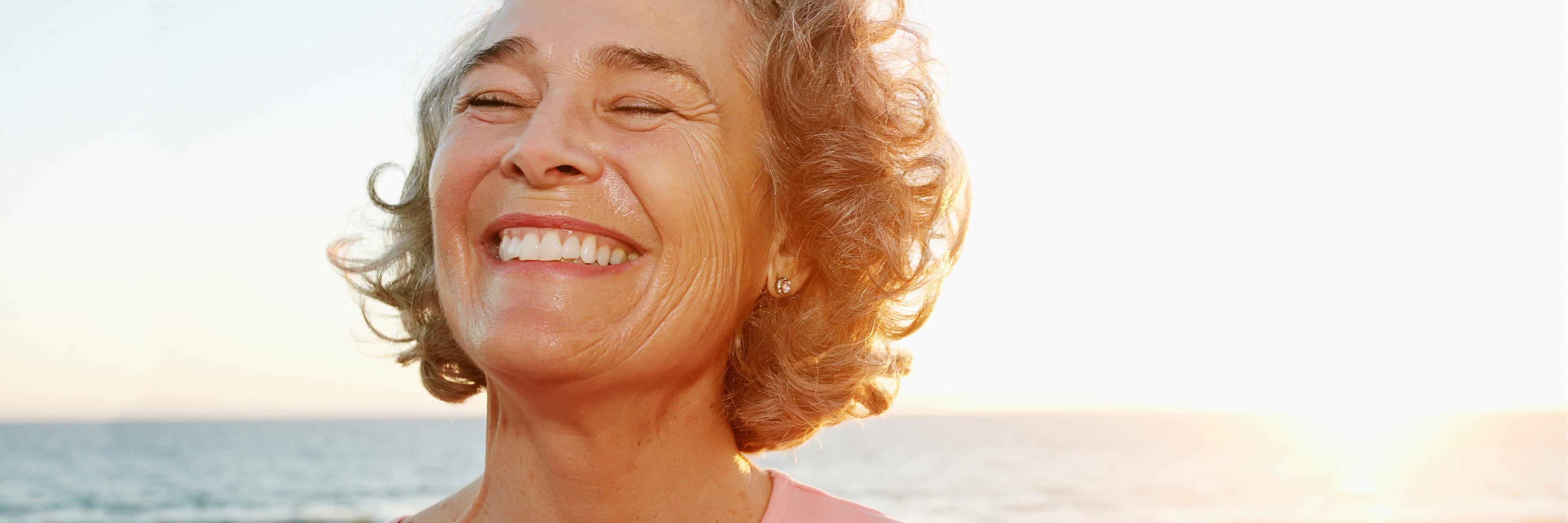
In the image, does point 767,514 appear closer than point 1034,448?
Yes

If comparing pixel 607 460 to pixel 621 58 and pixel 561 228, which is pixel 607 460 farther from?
A: pixel 621 58

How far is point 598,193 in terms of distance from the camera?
193 centimetres

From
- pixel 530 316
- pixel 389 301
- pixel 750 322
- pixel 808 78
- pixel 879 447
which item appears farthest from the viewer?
pixel 879 447

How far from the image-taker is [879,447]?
5278 cm

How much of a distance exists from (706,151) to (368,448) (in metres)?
56.4

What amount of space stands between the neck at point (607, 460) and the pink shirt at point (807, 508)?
0.05 meters

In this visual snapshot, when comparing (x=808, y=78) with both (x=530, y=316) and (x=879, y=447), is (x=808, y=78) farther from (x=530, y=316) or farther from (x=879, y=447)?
(x=879, y=447)

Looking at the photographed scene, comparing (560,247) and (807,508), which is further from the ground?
(560,247)

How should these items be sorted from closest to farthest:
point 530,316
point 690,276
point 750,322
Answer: point 530,316 < point 690,276 < point 750,322

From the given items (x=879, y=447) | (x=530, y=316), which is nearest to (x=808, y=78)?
(x=530, y=316)

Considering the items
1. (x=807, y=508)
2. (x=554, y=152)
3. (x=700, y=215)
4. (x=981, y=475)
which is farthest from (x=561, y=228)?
(x=981, y=475)

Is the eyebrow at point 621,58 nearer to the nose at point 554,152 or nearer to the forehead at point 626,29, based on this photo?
the forehead at point 626,29

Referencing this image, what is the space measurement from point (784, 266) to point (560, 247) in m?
0.60

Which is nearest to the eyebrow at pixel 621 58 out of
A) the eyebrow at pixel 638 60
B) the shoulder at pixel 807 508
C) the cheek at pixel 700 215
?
the eyebrow at pixel 638 60
